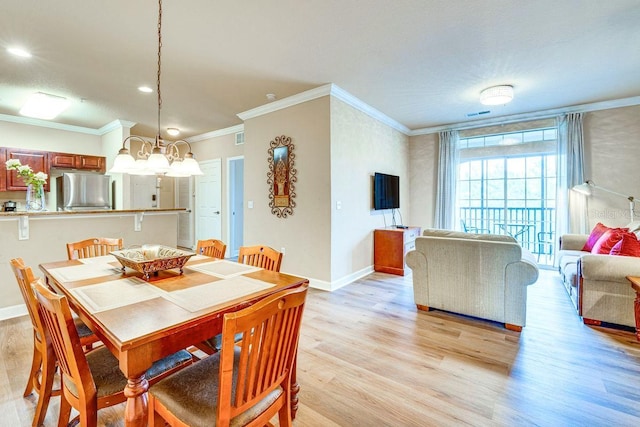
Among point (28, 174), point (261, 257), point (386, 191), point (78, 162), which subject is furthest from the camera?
point (78, 162)

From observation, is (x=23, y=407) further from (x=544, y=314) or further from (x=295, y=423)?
(x=544, y=314)

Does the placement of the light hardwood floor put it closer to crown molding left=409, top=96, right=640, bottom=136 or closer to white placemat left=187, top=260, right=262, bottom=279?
white placemat left=187, top=260, right=262, bottom=279

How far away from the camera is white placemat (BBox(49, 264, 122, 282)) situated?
1746mm

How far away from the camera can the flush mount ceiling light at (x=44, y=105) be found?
4047 mm

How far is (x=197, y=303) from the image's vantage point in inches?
53.2

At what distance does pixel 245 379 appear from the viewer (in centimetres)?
110

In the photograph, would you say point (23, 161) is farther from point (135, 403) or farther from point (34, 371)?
point (135, 403)

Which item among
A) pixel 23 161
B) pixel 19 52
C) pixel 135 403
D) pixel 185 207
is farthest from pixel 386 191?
pixel 23 161

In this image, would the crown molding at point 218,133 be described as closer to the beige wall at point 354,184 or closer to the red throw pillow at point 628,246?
the beige wall at point 354,184

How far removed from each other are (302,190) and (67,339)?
322 centimetres

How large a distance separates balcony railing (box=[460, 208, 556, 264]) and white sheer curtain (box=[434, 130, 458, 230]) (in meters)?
0.41

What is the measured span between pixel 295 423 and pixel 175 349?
0.89 metres

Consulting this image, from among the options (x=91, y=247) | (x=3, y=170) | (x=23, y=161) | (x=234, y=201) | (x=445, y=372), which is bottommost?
(x=445, y=372)

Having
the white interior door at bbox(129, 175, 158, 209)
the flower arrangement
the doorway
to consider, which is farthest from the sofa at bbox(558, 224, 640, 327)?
the white interior door at bbox(129, 175, 158, 209)
